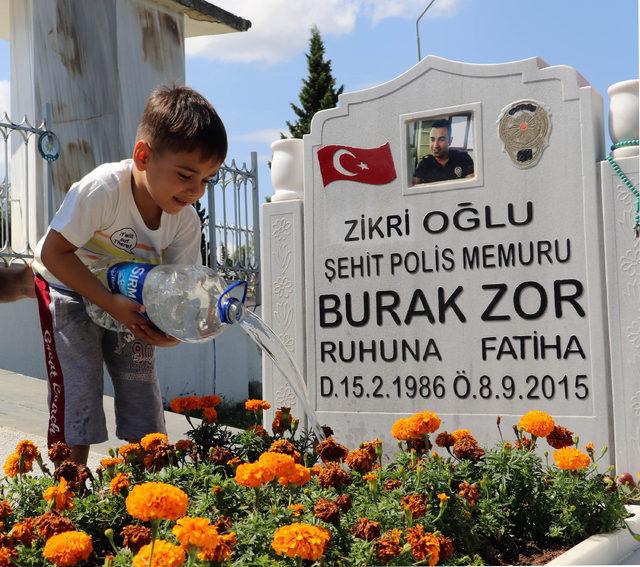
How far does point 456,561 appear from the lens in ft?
6.80

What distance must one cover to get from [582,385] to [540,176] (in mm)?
1007

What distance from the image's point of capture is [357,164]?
455cm

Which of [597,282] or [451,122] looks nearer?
[597,282]

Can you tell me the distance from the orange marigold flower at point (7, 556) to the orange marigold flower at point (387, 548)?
0.73 meters

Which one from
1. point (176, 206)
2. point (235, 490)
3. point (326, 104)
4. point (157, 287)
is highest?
point (326, 104)

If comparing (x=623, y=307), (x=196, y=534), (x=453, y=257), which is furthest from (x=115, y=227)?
(x=623, y=307)

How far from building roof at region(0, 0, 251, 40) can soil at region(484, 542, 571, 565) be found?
856 cm

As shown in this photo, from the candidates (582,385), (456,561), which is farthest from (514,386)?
(456,561)

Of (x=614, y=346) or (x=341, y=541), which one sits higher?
(x=614, y=346)

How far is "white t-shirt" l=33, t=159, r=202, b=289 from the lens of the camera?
250cm

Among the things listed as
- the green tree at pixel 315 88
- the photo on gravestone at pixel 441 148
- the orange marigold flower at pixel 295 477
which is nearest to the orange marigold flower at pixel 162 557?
the orange marigold flower at pixel 295 477

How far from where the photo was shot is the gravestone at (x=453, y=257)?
13.0 ft

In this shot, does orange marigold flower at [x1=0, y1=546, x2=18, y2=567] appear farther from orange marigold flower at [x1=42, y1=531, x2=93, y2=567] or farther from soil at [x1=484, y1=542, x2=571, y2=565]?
soil at [x1=484, y1=542, x2=571, y2=565]

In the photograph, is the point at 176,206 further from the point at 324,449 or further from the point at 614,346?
the point at 614,346
